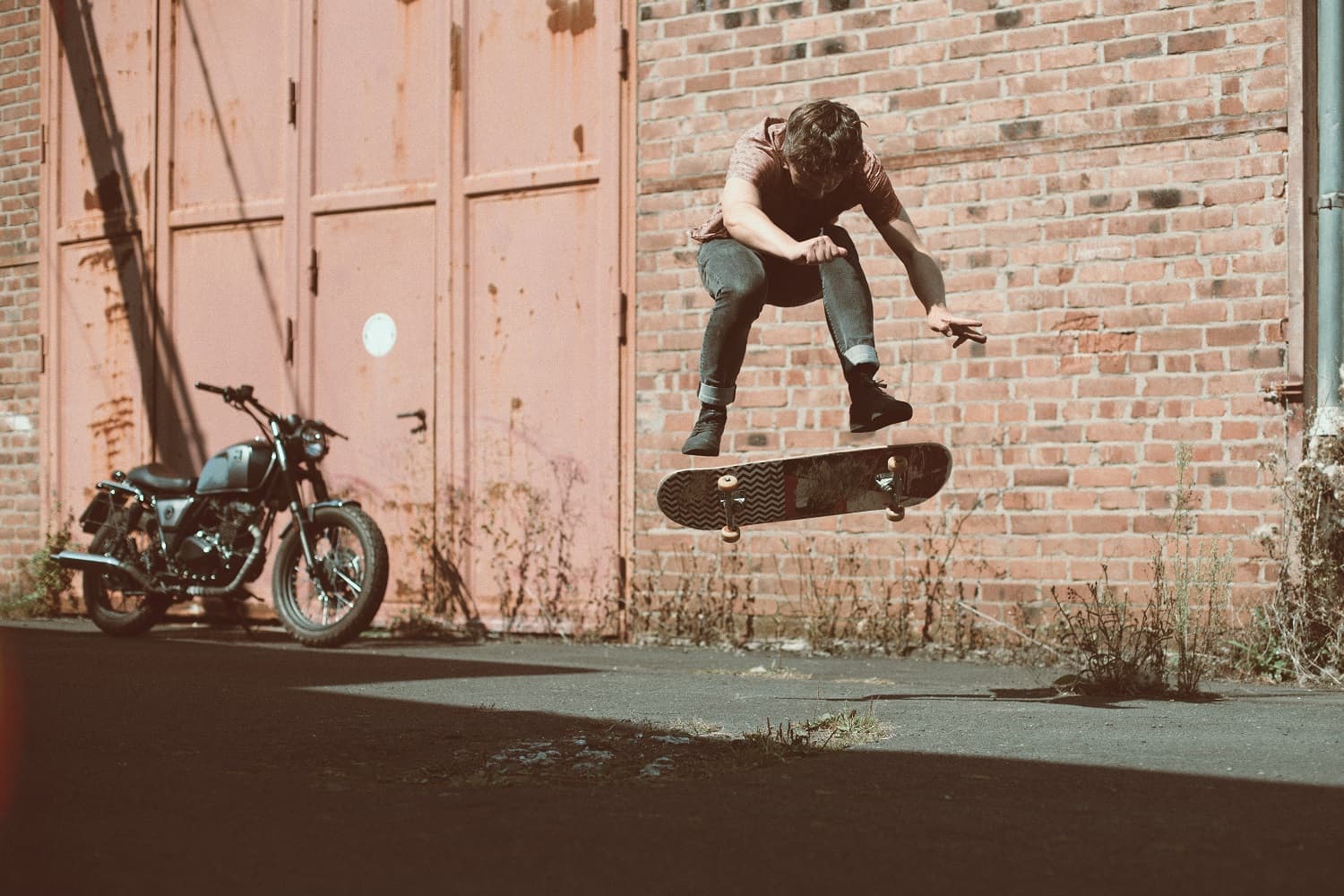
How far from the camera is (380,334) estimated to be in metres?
8.70

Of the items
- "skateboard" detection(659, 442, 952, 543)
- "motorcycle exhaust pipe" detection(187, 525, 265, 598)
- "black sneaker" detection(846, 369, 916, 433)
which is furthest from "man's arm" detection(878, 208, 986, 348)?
"motorcycle exhaust pipe" detection(187, 525, 265, 598)

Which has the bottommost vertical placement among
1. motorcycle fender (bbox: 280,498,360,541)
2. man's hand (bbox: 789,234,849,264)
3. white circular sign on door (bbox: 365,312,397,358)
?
motorcycle fender (bbox: 280,498,360,541)

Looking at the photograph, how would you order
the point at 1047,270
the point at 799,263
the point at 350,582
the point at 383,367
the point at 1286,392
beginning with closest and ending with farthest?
the point at 799,263
the point at 1286,392
the point at 1047,270
the point at 350,582
the point at 383,367

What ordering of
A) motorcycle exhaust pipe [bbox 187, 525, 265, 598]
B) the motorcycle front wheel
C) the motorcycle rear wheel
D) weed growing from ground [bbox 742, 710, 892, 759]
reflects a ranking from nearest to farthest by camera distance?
1. weed growing from ground [bbox 742, 710, 892, 759]
2. the motorcycle front wheel
3. motorcycle exhaust pipe [bbox 187, 525, 265, 598]
4. the motorcycle rear wheel

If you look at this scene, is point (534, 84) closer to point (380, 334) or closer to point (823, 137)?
point (380, 334)

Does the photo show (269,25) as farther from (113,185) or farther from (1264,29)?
(1264,29)

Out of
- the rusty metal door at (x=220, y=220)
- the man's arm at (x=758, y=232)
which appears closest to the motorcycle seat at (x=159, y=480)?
the rusty metal door at (x=220, y=220)

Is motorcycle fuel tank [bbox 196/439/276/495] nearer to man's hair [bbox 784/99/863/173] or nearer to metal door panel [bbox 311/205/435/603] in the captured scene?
metal door panel [bbox 311/205/435/603]

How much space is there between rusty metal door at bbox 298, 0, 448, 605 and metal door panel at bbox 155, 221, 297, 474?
10.2 inches

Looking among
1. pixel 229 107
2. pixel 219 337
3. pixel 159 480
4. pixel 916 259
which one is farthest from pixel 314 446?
pixel 916 259

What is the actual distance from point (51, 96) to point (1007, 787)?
861cm

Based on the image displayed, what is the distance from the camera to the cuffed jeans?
4832mm

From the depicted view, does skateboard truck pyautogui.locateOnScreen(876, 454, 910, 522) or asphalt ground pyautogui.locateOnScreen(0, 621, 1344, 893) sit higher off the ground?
skateboard truck pyautogui.locateOnScreen(876, 454, 910, 522)

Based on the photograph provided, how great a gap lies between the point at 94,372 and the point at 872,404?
6532 millimetres
